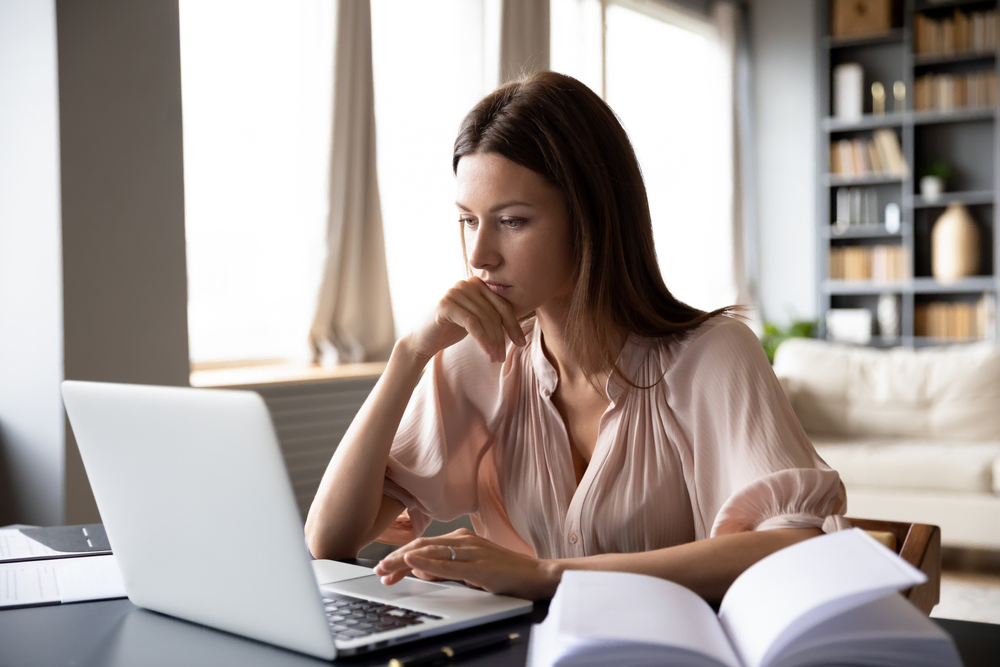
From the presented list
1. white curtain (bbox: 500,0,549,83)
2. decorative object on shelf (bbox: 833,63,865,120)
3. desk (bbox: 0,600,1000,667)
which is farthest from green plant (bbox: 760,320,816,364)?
desk (bbox: 0,600,1000,667)

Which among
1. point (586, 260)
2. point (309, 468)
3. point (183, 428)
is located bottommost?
point (309, 468)

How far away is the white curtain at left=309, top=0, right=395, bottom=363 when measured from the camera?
352 cm

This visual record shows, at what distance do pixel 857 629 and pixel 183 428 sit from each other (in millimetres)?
545

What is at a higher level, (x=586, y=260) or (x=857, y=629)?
(x=586, y=260)

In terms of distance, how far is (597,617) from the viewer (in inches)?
26.8

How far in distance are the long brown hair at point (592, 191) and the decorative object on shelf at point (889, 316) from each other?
5.10 metres

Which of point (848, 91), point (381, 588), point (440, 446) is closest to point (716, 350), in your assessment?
point (440, 446)

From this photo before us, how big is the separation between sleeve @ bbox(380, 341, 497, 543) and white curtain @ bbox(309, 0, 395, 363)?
214 cm

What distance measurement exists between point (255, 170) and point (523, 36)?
1531 mm

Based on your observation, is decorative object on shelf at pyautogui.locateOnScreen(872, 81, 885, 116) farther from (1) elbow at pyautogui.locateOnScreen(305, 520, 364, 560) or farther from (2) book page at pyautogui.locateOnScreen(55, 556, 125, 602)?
(2) book page at pyautogui.locateOnScreen(55, 556, 125, 602)

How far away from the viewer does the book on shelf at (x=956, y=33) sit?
557 cm

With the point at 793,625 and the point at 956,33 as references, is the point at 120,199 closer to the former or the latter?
the point at 793,625

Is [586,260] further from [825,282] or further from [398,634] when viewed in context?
[825,282]

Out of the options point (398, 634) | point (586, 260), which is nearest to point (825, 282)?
point (586, 260)
